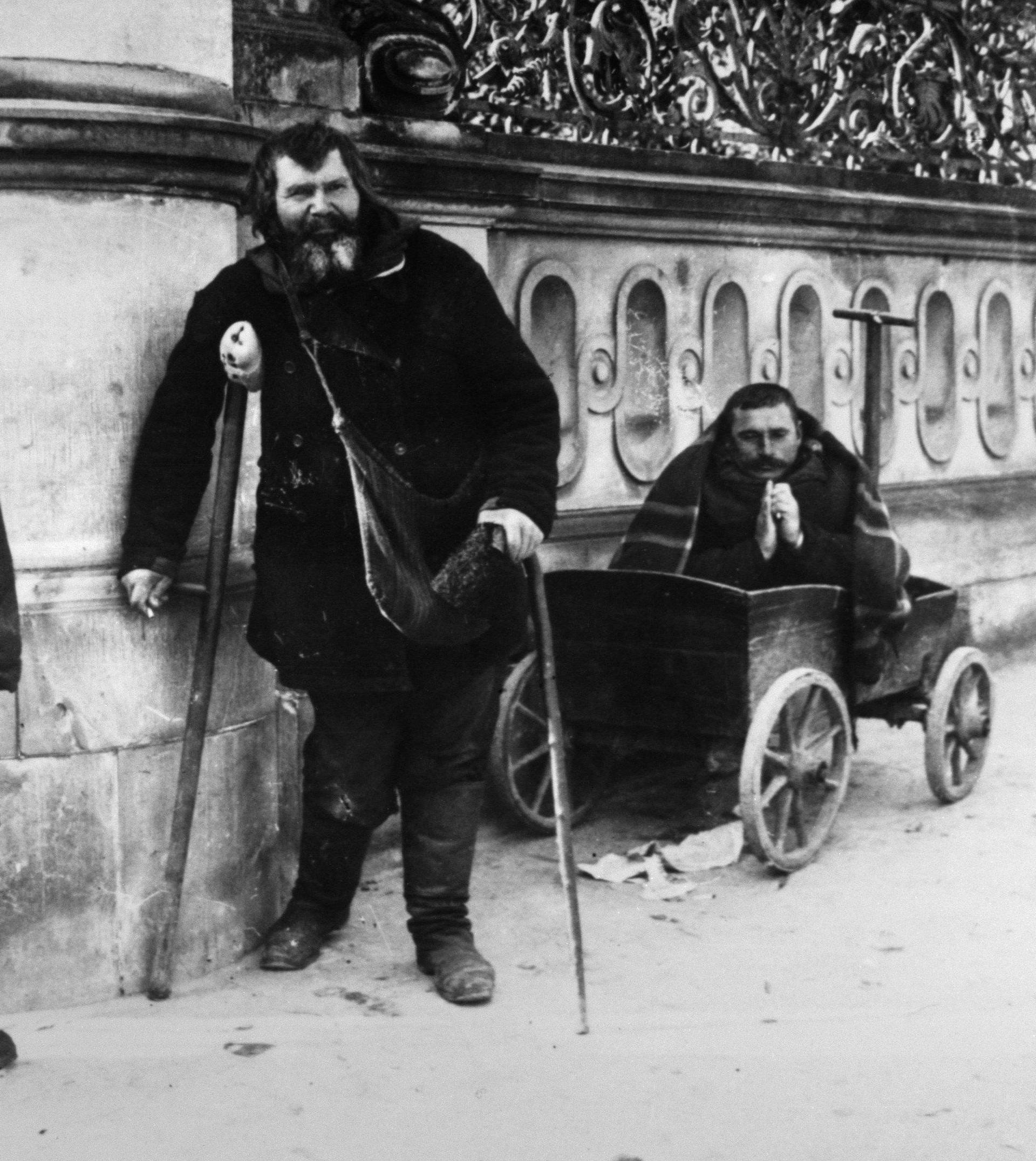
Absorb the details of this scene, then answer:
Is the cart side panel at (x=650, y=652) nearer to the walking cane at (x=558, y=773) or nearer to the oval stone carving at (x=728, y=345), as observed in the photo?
the walking cane at (x=558, y=773)

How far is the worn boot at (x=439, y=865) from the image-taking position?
169 inches

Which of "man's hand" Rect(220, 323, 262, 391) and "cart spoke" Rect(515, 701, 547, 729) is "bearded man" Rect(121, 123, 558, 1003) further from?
"cart spoke" Rect(515, 701, 547, 729)

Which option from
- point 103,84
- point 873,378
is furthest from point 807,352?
point 103,84

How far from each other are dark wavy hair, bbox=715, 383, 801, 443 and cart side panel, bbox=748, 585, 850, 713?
578mm

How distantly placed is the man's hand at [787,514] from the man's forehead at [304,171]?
1.80 metres

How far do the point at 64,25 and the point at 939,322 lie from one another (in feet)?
15.4

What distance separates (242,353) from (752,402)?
6.31 feet

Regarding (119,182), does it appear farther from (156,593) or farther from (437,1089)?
(437,1089)

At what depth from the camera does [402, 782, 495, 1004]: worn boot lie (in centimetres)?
429

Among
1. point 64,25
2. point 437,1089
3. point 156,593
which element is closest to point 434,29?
point 64,25

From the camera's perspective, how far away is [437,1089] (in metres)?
3.58

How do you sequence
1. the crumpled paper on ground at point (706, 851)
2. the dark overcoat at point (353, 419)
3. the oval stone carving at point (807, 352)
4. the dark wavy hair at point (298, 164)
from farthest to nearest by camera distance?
the oval stone carving at point (807, 352)
the crumpled paper on ground at point (706, 851)
the dark overcoat at point (353, 419)
the dark wavy hair at point (298, 164)

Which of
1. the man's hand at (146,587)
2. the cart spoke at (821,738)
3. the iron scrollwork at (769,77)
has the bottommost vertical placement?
the cart spoke at (821,738)

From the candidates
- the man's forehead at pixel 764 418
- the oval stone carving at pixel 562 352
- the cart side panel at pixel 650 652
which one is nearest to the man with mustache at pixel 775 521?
the man's forehead at pixel 764 418
